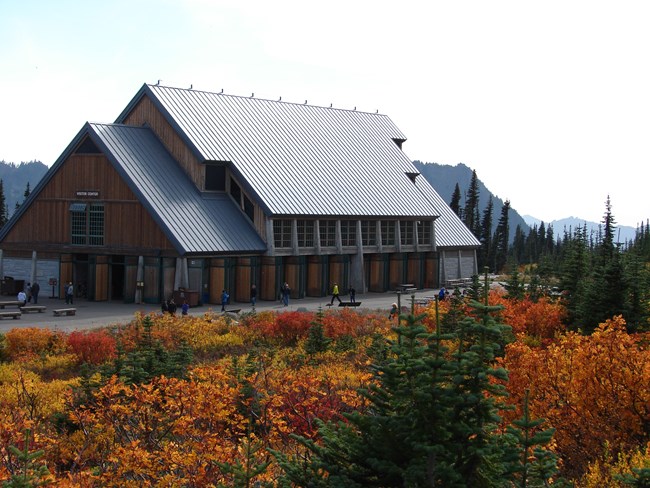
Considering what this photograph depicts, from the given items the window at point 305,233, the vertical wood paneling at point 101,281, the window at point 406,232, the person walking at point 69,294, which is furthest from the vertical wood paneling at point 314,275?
the person walking at point 69,294

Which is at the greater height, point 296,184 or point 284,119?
point 284,119

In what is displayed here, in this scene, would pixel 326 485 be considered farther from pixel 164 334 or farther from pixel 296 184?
pixel 296 184

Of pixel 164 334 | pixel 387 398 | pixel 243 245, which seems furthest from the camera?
pixel 243 245

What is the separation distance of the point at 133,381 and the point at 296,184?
36.2 m

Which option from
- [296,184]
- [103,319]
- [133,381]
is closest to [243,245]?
[296,184]

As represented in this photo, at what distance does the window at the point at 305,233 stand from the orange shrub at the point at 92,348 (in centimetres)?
2510

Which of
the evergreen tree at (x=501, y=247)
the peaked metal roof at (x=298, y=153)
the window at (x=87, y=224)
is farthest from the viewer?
the evergreen tree at (x=501, y=247)

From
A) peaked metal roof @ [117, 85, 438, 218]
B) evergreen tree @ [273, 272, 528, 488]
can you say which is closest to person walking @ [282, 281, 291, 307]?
peaked metal roof @ [117, 85, 438, 218]

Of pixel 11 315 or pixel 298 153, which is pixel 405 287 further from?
pixel 11 315

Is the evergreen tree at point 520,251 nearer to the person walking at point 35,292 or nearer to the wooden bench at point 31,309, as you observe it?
the person walking at point 35,292

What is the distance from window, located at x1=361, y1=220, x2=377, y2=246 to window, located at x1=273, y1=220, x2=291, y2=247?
23.1 ft

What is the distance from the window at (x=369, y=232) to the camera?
197ft

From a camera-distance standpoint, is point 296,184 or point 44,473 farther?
point 296,184

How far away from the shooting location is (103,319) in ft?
137
